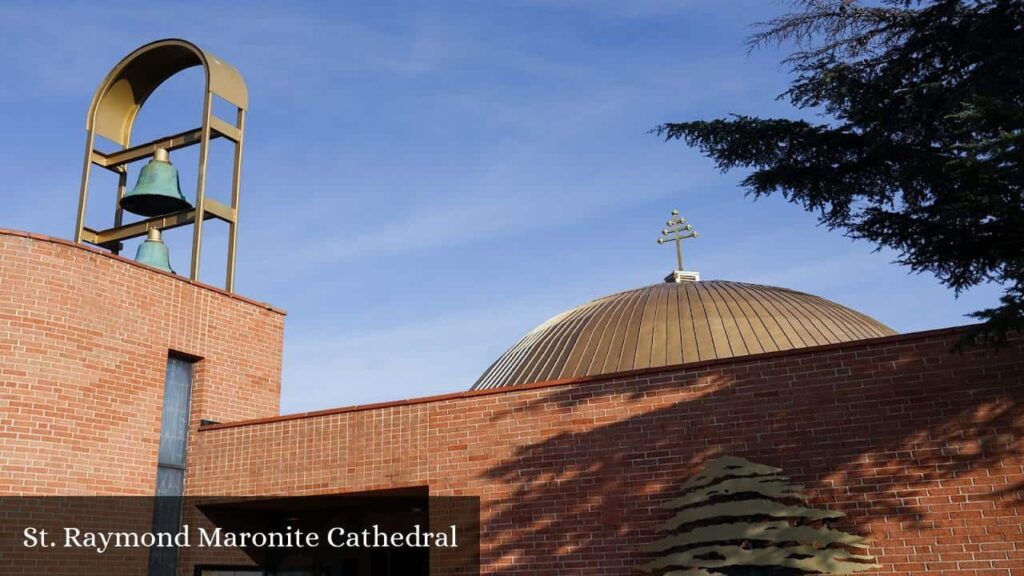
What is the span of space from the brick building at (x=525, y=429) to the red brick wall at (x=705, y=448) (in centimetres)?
2

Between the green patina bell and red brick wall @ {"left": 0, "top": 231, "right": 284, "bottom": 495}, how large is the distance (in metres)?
1.14

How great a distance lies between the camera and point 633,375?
466 inches

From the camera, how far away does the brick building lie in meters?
9.98

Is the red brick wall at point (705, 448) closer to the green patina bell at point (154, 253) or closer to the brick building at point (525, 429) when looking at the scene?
the brick building at point (525, 429)

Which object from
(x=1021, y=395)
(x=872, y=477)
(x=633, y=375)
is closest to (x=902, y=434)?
(x=872, y=477)

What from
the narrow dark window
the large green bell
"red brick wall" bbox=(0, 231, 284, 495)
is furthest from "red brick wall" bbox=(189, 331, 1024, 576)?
the large green bell

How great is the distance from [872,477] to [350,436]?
6.91m

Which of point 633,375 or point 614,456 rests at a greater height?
point 633,375

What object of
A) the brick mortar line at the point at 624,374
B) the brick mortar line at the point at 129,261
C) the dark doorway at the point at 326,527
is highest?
the brick mortar line at the point at 129,261

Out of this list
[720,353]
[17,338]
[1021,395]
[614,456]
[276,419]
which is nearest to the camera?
[1021,395]

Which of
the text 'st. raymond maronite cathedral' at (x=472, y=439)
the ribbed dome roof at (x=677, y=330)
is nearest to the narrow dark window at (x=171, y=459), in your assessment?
the text 'st. raymond maronite cathedral' at (x=472, y=439)

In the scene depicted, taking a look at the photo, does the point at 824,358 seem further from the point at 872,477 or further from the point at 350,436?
the point at 350,436

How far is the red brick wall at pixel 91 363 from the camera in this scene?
12766mm

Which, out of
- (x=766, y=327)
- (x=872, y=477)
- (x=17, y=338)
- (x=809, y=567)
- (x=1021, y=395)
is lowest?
(x=809, y=567)
